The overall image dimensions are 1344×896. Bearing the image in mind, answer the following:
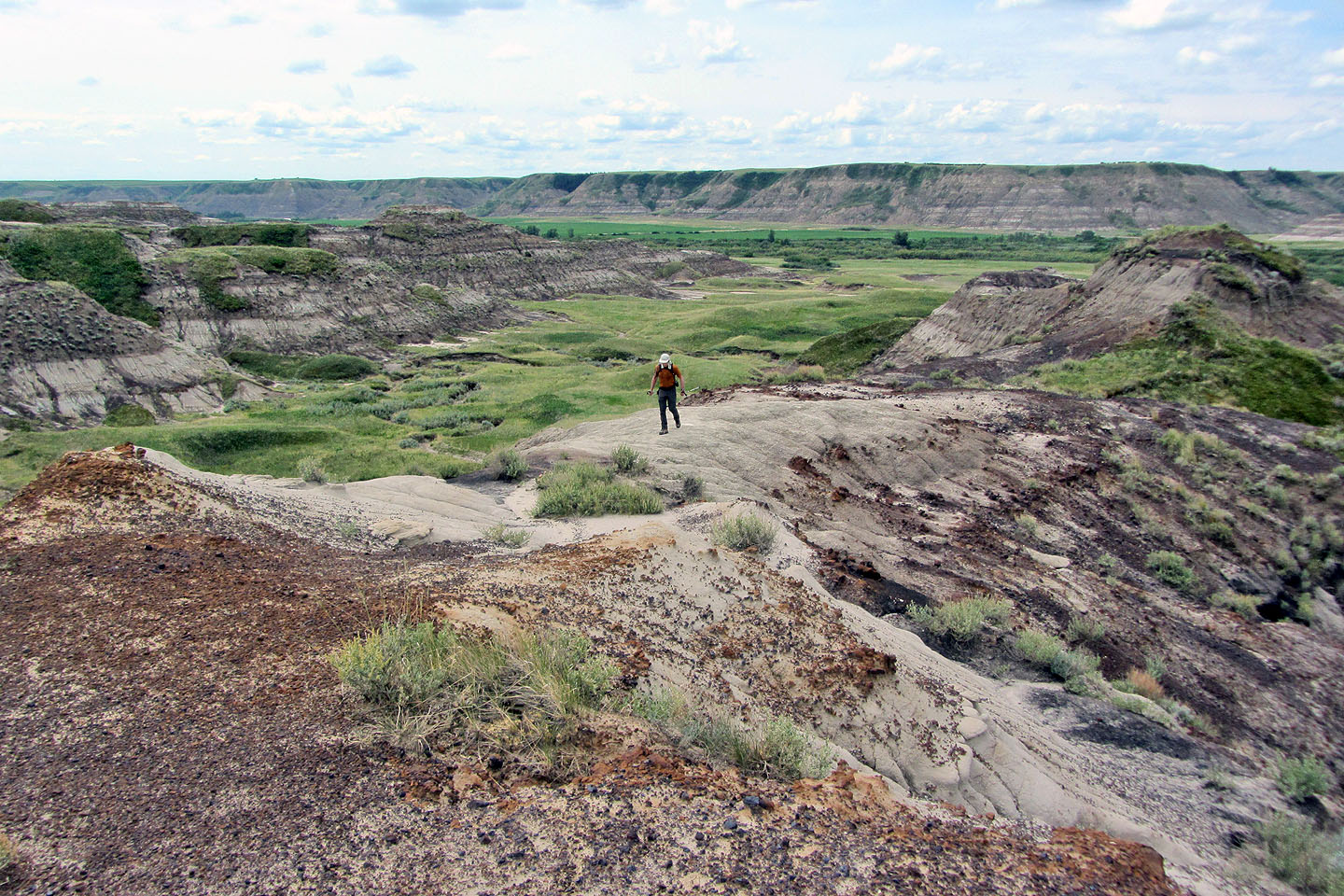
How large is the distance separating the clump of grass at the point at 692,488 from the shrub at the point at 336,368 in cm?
3015

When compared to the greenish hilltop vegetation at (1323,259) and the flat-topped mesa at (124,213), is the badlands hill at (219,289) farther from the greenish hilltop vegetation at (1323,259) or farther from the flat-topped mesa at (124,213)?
the greenish hilltop vegetation at (1323,259)

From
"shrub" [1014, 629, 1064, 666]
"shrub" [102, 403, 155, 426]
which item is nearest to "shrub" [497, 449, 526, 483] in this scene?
"shrub" [1014, 629, 1064, 666]

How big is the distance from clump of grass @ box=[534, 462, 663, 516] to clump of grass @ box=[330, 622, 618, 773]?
6275 millimetres

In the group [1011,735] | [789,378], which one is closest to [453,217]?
[789,378]

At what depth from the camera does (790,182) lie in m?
189

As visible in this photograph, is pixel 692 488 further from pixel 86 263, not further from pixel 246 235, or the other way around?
pixel 246 235

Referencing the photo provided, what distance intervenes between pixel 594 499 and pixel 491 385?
22.5m

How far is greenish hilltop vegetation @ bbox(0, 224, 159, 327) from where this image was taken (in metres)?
41.2

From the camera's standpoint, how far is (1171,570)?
15281 millimetres

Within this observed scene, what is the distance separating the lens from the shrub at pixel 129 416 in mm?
27844

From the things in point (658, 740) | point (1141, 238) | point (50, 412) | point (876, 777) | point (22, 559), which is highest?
point (1141, 238)

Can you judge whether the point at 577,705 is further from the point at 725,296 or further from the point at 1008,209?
the point at 1008,209

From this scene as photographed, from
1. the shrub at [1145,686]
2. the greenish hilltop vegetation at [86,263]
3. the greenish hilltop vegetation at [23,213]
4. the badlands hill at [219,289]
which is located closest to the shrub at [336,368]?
the badlands hill at [219,289]

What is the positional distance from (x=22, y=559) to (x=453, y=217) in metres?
71.4
